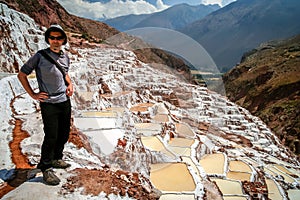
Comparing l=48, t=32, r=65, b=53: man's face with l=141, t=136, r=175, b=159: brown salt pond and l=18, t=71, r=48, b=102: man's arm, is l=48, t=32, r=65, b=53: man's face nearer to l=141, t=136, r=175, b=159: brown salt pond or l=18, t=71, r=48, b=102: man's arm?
l=18, t=71, r=48, b=102: man's arm

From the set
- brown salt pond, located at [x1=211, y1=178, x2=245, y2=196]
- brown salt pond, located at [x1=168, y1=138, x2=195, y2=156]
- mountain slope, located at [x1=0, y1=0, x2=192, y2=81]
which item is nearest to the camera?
brown salt pond, located at [x1=211, y1=178, x2=245, y2=196]

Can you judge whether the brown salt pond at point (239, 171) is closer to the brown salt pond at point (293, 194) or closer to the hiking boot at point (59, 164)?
the brown salt pond at point (293, 194)

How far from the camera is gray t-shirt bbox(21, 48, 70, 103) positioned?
9.09ft

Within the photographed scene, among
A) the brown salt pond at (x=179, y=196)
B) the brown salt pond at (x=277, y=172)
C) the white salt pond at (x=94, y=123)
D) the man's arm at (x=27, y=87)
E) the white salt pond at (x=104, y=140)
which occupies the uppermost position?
the man's arm at (x=27, y=87)

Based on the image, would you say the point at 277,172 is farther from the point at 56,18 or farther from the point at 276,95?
the point at 56,18

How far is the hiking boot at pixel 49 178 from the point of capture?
2.99m

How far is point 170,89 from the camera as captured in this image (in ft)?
64.1

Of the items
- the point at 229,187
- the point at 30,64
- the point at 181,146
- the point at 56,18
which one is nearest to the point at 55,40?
Result: the point at 30,64

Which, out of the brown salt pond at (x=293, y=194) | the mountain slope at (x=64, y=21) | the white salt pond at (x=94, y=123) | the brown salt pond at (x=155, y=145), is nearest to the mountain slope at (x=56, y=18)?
the mountain slope at (x=64, y=21)

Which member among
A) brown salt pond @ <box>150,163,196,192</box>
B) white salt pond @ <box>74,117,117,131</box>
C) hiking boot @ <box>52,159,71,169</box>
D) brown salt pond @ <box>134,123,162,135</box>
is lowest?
brown salt pond @ <box>150,163,196,192</box>

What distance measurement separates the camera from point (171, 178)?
22.4ft

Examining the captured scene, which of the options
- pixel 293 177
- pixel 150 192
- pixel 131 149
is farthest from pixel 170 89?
pixel 150 192

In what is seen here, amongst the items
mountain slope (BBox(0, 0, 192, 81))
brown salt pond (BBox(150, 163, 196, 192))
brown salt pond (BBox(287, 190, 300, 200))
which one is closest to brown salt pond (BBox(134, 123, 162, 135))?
brown salt pond (BBox(150, 163, 196, 192))

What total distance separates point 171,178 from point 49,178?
14.3 ft
